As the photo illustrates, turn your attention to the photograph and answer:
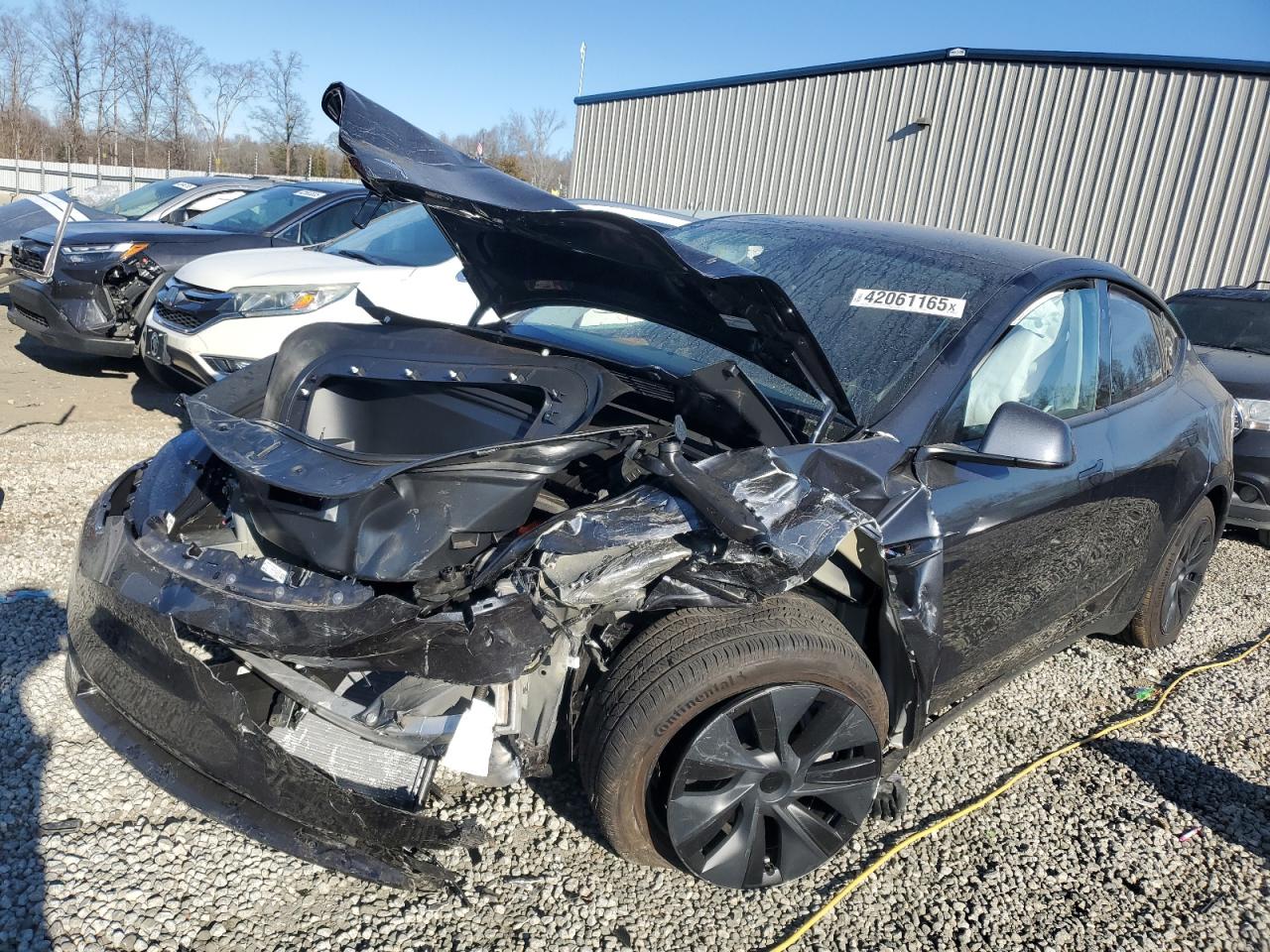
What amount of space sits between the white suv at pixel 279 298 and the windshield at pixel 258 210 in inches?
84.7

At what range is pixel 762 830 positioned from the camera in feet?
7.50

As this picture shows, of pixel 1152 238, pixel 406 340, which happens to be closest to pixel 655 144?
pixel 1152 238

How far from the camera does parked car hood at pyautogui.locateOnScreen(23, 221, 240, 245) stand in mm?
7129

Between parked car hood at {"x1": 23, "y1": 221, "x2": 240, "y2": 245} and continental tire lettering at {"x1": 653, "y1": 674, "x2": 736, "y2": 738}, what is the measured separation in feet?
22.6

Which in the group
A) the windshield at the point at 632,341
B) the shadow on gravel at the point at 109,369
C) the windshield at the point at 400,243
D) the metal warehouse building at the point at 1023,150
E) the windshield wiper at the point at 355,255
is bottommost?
the shadow on gravel at the point at 109,369

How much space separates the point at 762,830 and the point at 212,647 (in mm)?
1452

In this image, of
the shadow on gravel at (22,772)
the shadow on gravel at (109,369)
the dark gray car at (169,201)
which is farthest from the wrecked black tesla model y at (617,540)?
the dark gray car at (169,201)

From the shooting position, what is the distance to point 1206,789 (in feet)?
10.0

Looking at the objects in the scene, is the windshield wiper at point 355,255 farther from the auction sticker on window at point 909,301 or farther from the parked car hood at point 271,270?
the auction sticker on window at point 909,301

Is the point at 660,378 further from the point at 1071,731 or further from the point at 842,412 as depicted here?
the point at 1071,731

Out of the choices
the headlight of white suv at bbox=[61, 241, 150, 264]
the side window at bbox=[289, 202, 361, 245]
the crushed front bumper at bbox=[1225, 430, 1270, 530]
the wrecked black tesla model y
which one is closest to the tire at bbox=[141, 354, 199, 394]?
the headlight of white suv at bbox=[61, 241, 150, 264]

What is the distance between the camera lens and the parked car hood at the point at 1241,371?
5570mm

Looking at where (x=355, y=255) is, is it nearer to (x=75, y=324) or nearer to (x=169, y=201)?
(x=75, y=324)

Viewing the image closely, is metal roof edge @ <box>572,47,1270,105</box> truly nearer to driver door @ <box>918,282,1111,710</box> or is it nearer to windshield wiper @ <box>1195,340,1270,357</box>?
windshield wiper @ <box>1195,340,1270,357</box>
